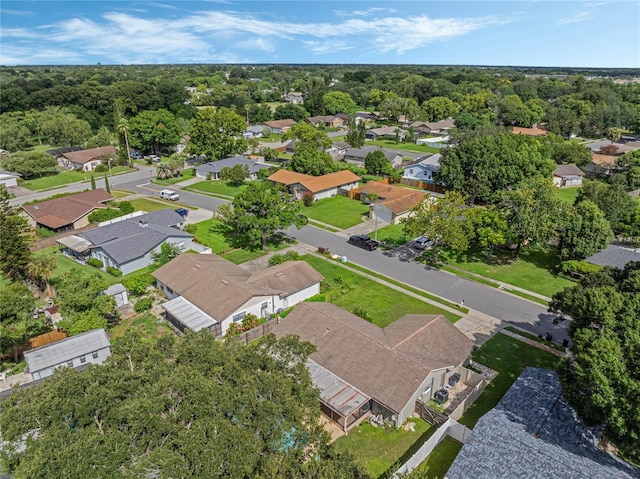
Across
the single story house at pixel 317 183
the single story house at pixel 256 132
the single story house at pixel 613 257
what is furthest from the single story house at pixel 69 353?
the single story house at pixel 256 132

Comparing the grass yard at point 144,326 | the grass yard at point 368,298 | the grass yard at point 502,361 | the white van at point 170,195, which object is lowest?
the grass yard at point 502,361

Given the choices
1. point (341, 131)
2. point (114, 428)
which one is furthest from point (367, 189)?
point (341, 131)

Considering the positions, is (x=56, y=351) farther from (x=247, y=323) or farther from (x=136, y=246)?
(x=136, y=246)

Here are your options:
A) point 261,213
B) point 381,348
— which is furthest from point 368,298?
point 261,213

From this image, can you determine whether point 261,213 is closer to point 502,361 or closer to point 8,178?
point 502,361

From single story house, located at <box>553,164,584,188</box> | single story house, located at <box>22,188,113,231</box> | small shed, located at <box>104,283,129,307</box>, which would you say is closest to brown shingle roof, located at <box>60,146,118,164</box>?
single story house, located at <box>22,188,113,231</box>

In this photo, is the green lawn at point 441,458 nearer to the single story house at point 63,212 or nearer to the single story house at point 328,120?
the single story house at point 63,212

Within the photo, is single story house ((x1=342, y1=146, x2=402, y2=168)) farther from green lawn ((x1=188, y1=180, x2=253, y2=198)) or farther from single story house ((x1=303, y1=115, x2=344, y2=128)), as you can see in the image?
single story house ((x1=303, y1=115, x2=344, y2=128))
